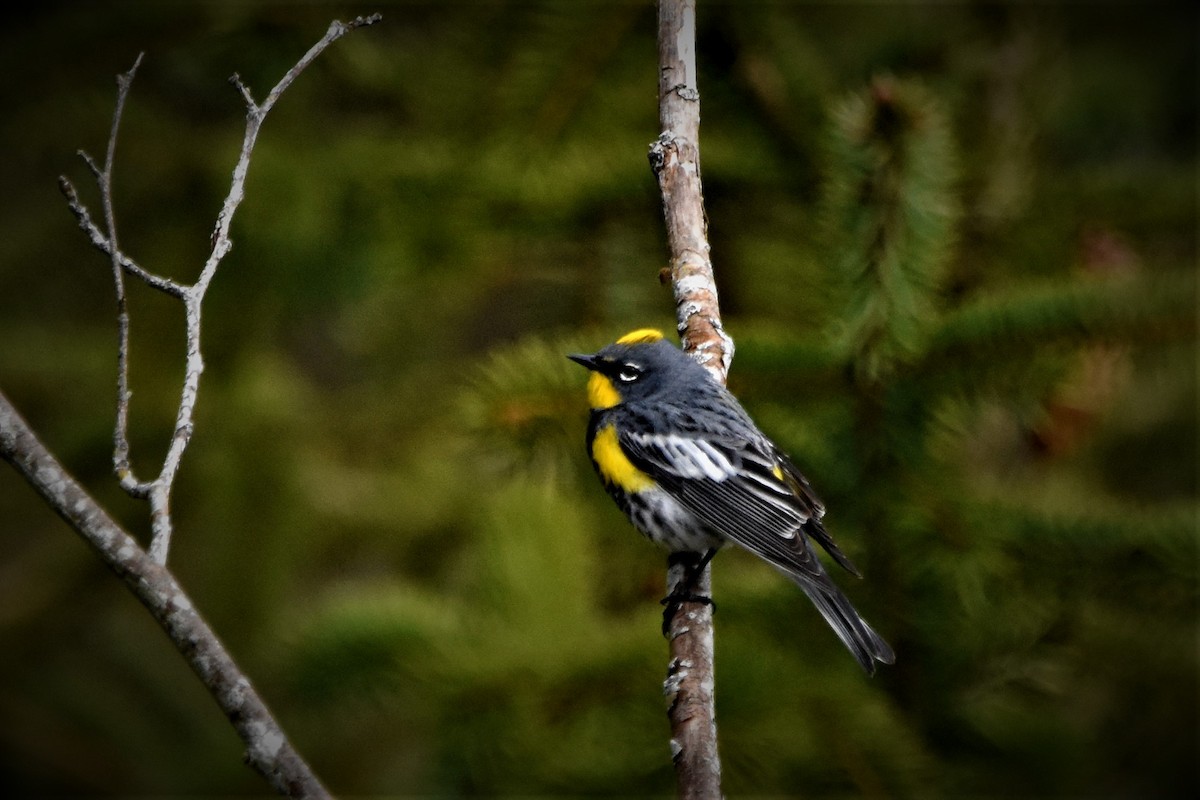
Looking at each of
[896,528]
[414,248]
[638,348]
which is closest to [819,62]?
[638,348]

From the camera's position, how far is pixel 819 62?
3.18 metres

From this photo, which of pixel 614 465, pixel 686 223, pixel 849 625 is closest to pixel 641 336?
pixel 614 465

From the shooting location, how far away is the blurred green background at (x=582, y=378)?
231 centimetres

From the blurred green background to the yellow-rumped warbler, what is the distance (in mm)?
109

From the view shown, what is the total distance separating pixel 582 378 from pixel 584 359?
162 millimetres

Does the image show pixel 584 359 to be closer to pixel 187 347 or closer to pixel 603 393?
pixel 603 393

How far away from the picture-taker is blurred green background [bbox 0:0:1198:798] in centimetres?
231

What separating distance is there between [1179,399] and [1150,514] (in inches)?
103

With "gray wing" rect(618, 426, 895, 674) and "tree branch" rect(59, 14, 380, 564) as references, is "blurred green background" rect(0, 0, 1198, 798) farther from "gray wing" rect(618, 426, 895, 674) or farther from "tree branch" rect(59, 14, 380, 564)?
"tree branch" rect(59, 14, 380, 564)

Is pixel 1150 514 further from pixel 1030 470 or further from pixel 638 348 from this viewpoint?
pixel 638 348

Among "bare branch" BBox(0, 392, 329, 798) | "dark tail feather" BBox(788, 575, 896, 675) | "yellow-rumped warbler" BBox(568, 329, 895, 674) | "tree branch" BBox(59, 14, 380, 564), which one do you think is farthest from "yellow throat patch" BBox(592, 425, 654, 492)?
"bare branch" BBox(0, 392, 329, 798)

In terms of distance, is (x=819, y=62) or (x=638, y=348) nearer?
(x=638, y=348)

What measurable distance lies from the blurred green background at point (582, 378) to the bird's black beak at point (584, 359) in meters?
0.07

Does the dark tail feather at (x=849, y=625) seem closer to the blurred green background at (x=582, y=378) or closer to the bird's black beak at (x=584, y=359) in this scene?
the blurred green background at (x=582, y=378)
